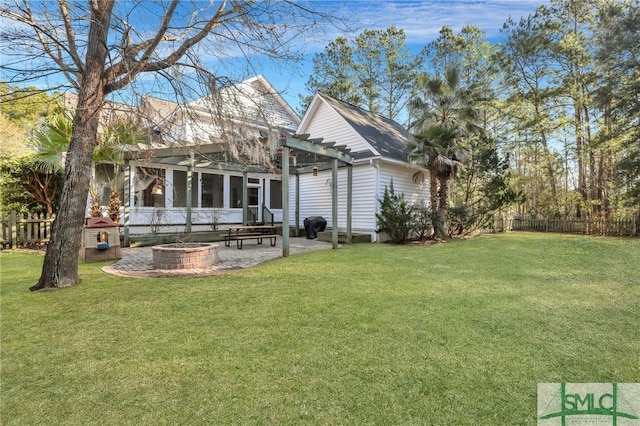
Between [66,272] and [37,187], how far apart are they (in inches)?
354

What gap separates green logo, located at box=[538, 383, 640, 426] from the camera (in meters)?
2.09

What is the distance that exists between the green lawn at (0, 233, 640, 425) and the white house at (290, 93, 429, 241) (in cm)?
691

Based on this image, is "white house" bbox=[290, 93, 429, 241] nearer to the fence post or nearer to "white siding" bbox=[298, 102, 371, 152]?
"white siding" bbox=[298, 102, 371, 152]

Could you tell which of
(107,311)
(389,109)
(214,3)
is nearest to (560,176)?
(389,109)

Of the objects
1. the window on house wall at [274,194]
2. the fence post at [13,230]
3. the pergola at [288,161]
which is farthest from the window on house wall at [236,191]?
the fence post at [13,230]

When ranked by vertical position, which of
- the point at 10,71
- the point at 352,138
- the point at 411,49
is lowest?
the point at 10,71

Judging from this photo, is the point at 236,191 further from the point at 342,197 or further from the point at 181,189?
the point at 342,197

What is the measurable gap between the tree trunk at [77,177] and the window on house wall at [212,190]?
914 cm

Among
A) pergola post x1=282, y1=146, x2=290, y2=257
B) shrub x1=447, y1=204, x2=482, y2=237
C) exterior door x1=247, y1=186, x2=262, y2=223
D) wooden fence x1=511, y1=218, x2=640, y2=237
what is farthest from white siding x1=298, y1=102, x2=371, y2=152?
wooden fence x1=511, y1=218, x2=640, y2=237

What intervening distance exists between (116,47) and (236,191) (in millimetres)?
10810

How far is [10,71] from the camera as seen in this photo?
4.51 m

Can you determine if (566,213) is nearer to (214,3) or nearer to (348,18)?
(348,18)

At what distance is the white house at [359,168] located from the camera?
12.3 metres

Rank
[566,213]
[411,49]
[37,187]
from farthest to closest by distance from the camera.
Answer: [411,49], [566,213], [37,187]
